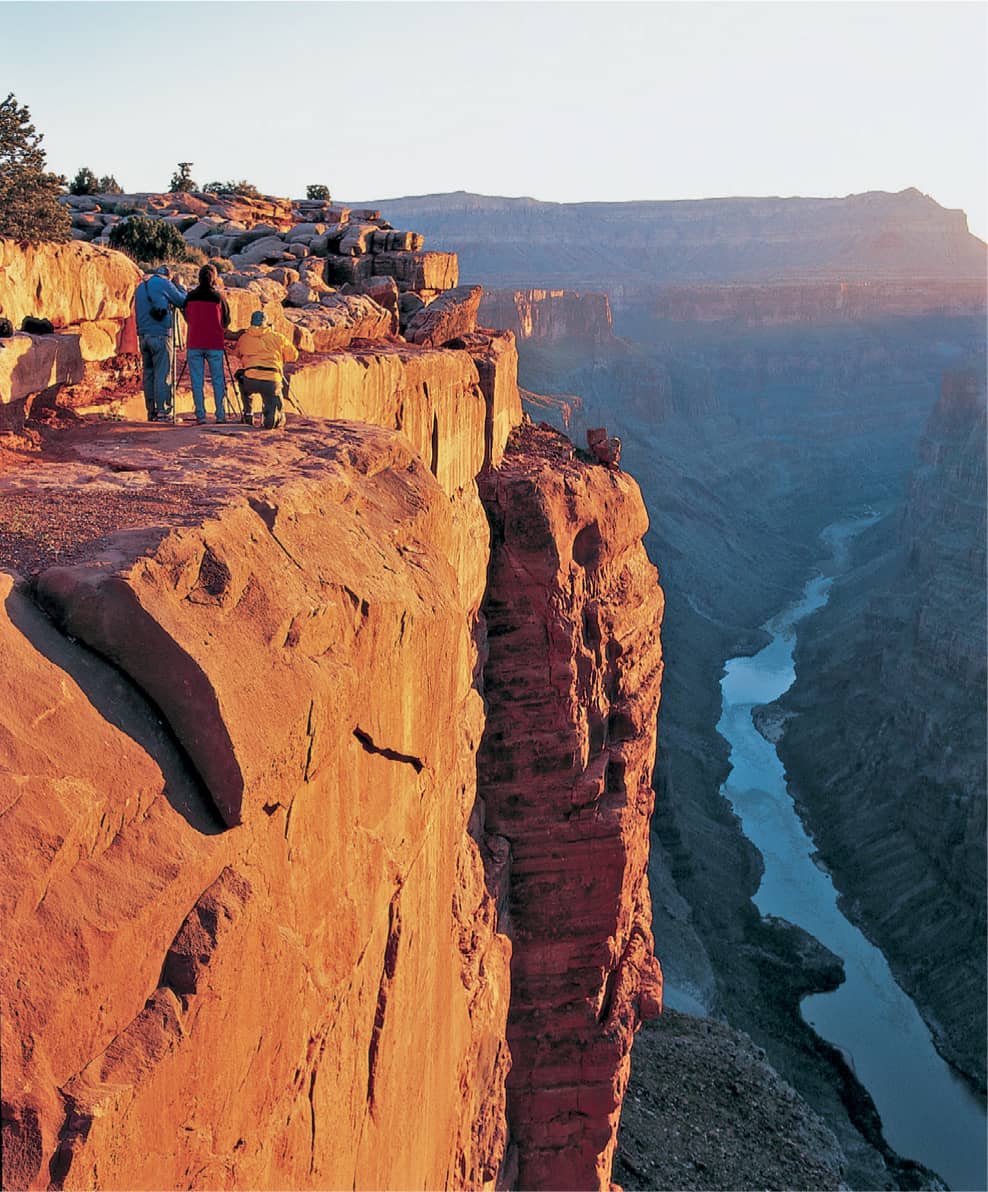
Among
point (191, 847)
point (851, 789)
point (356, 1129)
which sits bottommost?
point (851, 789)

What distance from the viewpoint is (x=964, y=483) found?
7644cm

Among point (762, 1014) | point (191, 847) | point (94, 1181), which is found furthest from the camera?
point (762, 1014)

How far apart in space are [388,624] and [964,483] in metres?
76.9

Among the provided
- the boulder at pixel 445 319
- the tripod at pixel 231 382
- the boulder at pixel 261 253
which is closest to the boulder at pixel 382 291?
the boulder at pixel 445 319

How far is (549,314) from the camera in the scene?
10500cm

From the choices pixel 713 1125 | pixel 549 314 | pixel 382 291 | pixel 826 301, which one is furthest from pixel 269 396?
pixel 826 301

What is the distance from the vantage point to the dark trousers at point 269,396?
382 inches

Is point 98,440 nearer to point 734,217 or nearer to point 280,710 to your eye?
point 280,710

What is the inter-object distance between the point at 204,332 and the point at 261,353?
1058 millimetres

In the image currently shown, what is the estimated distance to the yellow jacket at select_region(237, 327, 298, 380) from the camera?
9.85 m

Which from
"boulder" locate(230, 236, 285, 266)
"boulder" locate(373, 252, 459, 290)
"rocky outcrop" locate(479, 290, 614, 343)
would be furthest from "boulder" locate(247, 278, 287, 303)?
"rocky outcrop" locate(479, 290, 614, 343)

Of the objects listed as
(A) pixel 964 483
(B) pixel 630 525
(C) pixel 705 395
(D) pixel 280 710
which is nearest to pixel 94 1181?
(D) pixel 280 710

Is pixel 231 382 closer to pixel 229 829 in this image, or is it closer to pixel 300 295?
pixel 300 295

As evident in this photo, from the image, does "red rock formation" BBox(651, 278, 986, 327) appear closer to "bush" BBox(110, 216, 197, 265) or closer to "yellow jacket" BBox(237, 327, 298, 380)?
"bush" BBox(110, 216, 197, 265)
